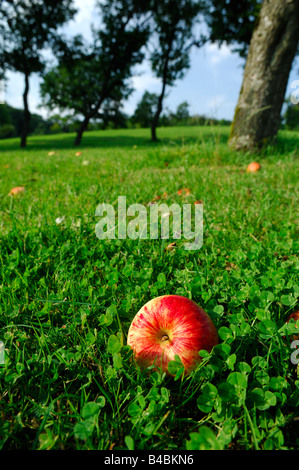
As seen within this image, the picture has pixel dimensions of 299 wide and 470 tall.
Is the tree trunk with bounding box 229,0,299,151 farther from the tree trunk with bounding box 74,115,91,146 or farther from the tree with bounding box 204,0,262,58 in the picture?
the tree trunk with bounding box 74,115,91,146

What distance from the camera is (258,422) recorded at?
0.98 metres

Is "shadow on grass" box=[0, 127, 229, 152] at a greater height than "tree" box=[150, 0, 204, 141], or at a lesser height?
lesser

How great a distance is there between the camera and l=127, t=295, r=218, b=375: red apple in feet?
3.67

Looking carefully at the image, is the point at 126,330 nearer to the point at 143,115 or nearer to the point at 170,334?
the point at 170,334

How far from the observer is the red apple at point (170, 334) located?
3.67 feet

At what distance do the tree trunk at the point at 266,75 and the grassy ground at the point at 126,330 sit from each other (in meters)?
3.52

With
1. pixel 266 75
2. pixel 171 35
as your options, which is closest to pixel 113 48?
pixel 171 35

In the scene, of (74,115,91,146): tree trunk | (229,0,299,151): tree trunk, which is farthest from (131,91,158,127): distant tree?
(229,0,299,151): tree trunk

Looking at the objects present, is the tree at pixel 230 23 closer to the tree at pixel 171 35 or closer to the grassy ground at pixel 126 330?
the tree at pixel 171 35

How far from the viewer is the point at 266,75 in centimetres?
564

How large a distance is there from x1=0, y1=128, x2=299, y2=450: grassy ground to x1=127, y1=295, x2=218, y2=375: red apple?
5 centimetres

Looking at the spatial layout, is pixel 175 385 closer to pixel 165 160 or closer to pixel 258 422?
pixel 258 422
